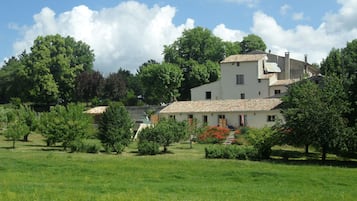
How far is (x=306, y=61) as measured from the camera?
7381 centimetres

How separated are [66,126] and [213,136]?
13.4m

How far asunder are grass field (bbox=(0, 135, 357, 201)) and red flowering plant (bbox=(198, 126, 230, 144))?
429 inches

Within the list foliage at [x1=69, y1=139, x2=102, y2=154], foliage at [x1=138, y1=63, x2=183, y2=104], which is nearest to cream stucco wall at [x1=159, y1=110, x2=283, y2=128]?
foliage at [x1=138, y1=63, x2=183, y2=104]

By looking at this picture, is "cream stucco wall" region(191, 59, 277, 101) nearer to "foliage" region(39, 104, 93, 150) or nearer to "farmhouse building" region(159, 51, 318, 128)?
"farmhouse building" region(159, 51, 318, 128)

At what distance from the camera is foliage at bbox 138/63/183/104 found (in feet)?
235

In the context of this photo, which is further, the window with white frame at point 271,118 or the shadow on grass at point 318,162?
the window with white frame at point 271,118

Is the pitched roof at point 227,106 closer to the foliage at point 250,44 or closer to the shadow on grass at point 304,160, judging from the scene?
the shadow on grass at point 304,160

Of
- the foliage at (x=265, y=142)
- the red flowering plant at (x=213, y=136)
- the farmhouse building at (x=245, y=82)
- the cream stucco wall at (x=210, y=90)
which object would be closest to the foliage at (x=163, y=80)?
the cream stucco wall at (x=210, y=90)

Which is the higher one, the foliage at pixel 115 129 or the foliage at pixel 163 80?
the foliage at pixel 163 80

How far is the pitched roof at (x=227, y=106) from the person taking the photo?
51250mm

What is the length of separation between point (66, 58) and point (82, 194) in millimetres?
67745

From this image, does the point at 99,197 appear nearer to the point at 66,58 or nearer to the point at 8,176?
the point at 8,176

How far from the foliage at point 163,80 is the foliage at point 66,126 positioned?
3189 cm

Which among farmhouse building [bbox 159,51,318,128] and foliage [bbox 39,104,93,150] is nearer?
foliage [bbox 39,104,93,150]
